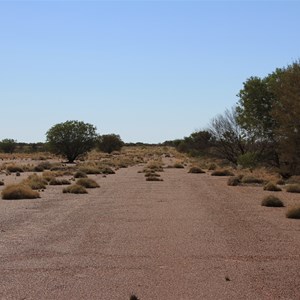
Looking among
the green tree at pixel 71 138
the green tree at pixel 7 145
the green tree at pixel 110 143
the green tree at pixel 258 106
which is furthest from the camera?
the green tree at pixel 7 145

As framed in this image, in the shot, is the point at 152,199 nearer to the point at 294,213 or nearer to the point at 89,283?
the point at 294,213

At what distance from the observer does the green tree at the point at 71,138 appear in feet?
261

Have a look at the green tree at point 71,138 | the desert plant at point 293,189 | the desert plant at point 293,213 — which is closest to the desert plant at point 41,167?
the green tree at point 71,138

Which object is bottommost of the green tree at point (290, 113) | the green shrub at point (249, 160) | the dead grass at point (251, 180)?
the dead grass at point (251, 180)

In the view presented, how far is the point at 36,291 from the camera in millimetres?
9359

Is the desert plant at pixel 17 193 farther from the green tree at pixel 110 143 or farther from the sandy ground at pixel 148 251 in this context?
the green tree at pixel 110 143

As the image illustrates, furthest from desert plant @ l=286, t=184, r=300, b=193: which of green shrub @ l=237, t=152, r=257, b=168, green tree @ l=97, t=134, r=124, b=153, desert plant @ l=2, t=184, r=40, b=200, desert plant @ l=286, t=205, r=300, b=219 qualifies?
green tree @ l=97, t=134, r=124, b=153

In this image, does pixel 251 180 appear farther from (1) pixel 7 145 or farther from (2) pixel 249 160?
(1) pixel 7 145

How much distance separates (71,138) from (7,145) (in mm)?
64409

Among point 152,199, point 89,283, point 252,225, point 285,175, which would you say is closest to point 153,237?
point 252,225

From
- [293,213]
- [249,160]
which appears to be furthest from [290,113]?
[249,160]

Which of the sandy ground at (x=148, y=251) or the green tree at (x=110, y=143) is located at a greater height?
the green tree at (x=110, y=143)

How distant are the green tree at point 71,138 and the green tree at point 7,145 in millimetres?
61185

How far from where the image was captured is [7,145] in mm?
139500
